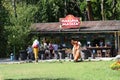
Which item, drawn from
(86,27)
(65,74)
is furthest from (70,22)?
(65,74)

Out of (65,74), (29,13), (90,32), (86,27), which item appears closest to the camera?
(65,74)

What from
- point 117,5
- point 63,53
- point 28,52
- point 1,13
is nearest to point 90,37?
point 63,53

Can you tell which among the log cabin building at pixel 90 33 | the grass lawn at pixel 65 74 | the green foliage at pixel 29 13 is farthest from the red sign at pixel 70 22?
the grass lawn at pixel 65 74

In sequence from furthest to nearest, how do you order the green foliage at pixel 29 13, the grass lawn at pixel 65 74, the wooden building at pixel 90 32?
the green foliage at pixel 29 13 → the wooden building at pixel 90 32 → the grass lawn at pixel 65 74

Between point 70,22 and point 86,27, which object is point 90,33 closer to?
point 86,27

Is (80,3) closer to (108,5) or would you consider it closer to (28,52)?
(108,5)

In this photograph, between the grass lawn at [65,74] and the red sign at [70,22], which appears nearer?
the grass lawn at [65,74]

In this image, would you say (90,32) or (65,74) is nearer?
(65,74)

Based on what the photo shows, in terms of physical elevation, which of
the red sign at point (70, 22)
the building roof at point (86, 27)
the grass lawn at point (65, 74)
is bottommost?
the grass lawn at point (65, 74)

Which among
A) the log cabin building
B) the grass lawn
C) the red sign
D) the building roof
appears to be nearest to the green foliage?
the building roof

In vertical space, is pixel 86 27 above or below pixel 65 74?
above

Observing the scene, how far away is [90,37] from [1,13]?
1009 centimetres

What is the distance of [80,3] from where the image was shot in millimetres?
58344

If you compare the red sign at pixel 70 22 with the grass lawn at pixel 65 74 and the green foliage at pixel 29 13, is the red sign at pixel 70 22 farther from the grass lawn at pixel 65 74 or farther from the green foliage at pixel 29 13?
the grass lawn at pixel 65 74
